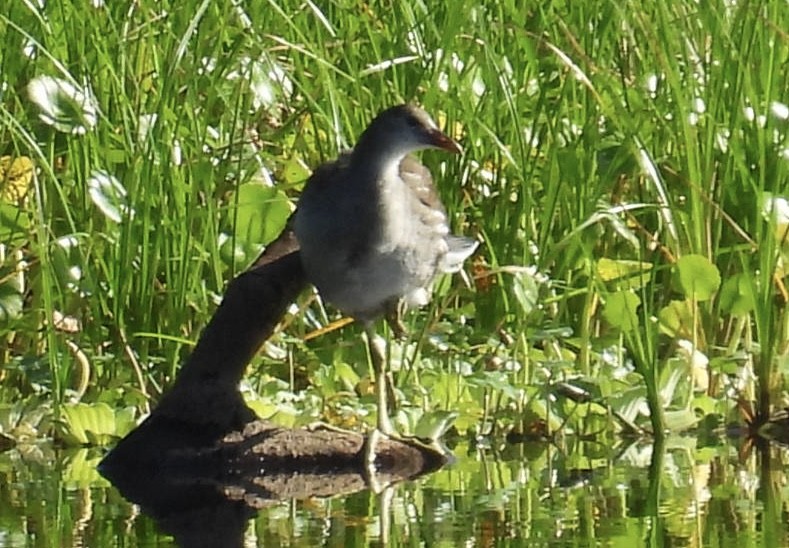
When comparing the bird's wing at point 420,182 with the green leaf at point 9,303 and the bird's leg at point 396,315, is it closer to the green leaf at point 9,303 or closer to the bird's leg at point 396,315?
the bird's leg at point 396,315

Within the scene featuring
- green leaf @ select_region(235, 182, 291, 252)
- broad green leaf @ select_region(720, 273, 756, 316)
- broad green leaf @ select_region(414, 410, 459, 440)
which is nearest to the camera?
broad green leaf @ select_region(414, 410, 459, 440)

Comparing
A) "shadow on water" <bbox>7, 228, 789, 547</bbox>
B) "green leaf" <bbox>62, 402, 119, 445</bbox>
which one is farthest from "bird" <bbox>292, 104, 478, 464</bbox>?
"green leaf" <bbox>62, 402, 119, 445</bbox>

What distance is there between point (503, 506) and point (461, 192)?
181 cm

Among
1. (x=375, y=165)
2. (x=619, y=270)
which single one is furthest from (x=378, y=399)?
(x=619, y=270)

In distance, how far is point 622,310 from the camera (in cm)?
498

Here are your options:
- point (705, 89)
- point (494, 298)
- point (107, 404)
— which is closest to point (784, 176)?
point (705, 89)

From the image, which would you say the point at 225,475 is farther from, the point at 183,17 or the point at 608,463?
the point at 183,17

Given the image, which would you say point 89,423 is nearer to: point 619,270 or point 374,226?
point 374,226

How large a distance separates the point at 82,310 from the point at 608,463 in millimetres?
1544

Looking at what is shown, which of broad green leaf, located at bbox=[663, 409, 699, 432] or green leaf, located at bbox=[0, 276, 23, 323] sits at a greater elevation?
green leaf, located at bbox=[0, 276, 23, 323]

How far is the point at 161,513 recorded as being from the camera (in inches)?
161

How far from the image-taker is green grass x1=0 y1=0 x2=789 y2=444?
202 inches

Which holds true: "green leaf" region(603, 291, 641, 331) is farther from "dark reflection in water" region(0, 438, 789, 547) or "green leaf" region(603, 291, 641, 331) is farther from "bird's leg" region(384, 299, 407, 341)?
"bird's leg" region(384, 299, 407, 341)

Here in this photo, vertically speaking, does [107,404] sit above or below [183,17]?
below
